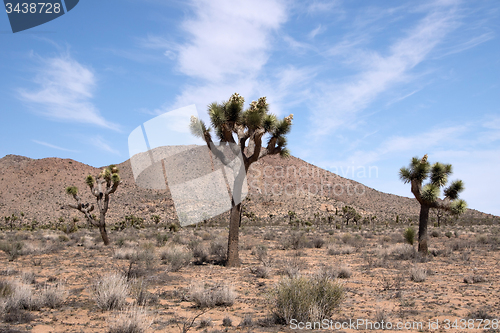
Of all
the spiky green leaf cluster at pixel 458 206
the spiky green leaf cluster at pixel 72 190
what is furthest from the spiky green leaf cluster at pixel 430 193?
the spiky green leaf cluster at pixel 72 190

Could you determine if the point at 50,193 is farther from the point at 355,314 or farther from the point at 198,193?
the point at 355,314

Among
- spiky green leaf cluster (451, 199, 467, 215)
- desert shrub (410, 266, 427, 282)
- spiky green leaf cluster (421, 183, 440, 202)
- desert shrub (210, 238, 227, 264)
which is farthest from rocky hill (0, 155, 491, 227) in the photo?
desert shrub (410, 266, 427, 282)

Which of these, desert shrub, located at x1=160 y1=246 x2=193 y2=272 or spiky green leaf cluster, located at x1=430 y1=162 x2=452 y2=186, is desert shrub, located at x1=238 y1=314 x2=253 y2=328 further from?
spiky green leaf cluster, located at x1=430 y1=162 x2=452 y2=186

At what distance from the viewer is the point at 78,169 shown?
8512 cm

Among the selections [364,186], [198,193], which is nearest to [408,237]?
[198,193]

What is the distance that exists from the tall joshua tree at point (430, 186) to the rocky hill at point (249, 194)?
140 feet

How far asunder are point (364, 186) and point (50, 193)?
68.3m

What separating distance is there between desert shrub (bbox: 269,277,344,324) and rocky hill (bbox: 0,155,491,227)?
5352 cm

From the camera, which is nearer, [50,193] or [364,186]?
[50,193]

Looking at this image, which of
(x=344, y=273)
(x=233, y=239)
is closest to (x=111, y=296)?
(x=233, y=239)

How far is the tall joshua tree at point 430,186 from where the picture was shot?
17359 mm

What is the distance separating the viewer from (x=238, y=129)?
1438 cm

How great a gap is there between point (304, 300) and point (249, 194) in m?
65.7

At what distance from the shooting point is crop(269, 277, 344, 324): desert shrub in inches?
269
